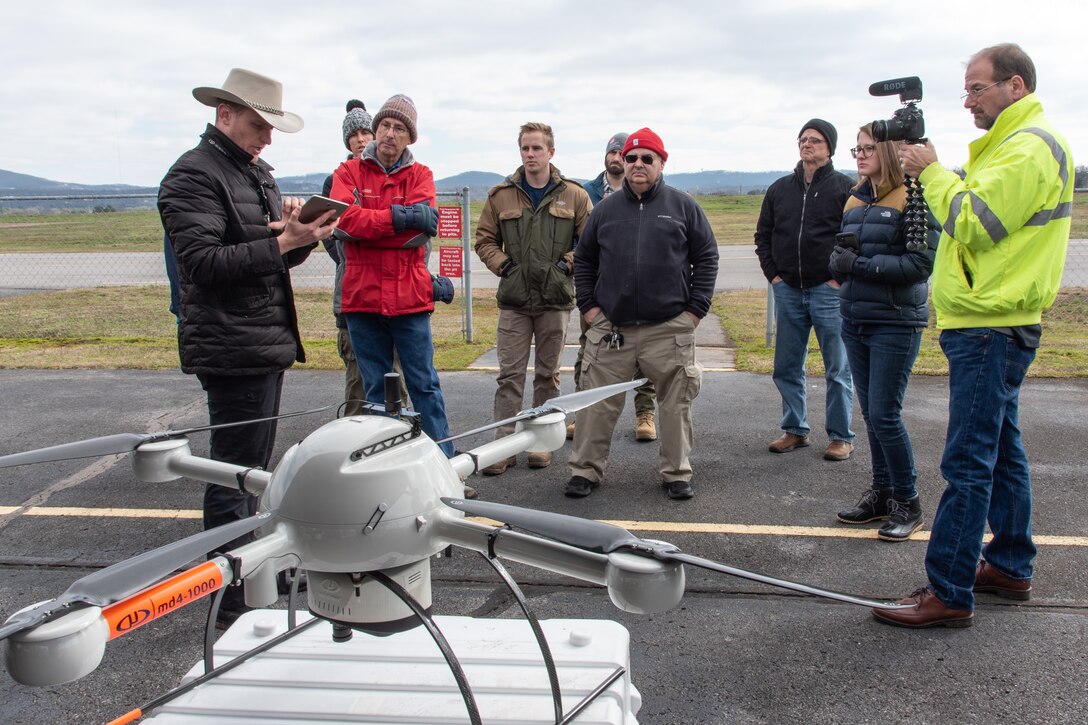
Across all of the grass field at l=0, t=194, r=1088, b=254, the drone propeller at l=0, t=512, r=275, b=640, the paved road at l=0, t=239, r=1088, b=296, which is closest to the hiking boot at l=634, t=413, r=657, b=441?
the drone propeller at l=0, t=512, r=275, b=640

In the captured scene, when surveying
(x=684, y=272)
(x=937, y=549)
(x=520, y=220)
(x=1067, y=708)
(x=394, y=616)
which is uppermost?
(x=520, y=220)

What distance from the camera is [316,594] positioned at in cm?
188

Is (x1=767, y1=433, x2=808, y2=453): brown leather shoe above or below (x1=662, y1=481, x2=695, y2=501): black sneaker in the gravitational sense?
above

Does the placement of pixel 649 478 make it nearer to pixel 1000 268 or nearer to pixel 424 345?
pixel 424 345

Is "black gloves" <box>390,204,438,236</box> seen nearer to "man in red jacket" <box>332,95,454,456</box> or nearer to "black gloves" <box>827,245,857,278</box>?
"man in red jacket" <box>332,95,454,456</box>

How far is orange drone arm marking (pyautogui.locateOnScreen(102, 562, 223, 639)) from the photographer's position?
1.29 m

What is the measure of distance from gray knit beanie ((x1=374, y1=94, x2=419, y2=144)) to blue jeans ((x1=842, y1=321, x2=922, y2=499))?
9.04 ft

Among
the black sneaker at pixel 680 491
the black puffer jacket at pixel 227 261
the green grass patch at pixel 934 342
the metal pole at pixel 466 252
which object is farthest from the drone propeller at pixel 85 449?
the metal pole at pixel 466 252

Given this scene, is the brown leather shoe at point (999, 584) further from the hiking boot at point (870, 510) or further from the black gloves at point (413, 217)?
the black gloves at point (413, 217)

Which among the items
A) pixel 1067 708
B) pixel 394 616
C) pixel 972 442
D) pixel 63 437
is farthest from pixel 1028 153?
pixel 63 437

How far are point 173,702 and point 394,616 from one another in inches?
31.8

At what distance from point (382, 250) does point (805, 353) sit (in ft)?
9.96

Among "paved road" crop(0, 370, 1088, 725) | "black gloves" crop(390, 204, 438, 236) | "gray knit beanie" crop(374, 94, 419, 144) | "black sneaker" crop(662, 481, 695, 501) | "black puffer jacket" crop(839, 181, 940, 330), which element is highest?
"gray knit beanie" crop(374, 94, 419, 144)

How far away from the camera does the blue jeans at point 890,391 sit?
4.21 metres
